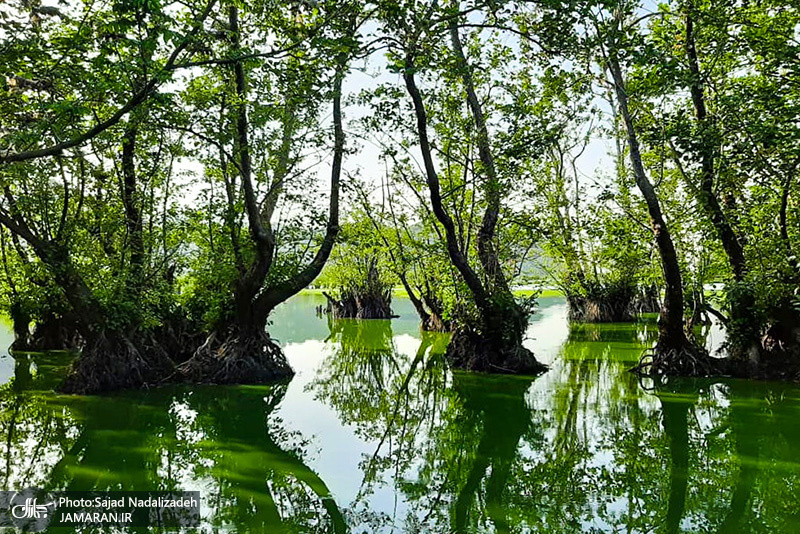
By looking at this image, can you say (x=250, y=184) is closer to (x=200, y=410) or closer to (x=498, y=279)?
(x=200, y=410)

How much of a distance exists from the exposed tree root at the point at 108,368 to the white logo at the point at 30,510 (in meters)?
4.94

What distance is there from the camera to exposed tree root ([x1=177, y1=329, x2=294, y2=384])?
35.3ft

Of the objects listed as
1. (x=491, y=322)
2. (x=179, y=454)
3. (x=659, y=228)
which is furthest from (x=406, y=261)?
(x=179, y=454)

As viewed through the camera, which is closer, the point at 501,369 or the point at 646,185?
the point at 646,185

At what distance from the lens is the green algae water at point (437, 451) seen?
15.0ft

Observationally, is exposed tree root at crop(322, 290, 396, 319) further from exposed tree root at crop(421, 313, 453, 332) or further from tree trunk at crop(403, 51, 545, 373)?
tree trunk at crop(403, 51, 545, 373)

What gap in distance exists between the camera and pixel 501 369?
1184cm

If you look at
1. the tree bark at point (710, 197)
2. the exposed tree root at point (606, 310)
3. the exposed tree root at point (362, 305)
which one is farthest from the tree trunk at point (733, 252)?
the exposed tree root at point (362, 305)

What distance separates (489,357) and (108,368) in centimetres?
708

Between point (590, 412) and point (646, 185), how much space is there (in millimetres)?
4480

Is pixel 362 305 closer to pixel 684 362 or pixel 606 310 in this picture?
pixel 606 310

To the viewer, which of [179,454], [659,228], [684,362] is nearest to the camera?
[179,454]

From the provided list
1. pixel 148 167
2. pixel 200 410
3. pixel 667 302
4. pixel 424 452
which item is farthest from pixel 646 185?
pixel 148 167

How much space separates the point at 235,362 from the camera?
→ 10.9m
